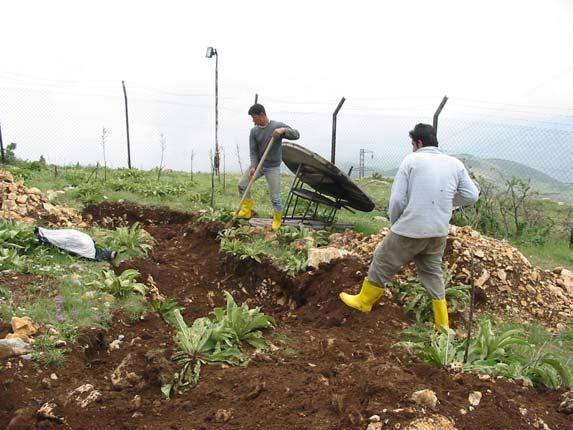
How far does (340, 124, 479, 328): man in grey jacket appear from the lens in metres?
4.50

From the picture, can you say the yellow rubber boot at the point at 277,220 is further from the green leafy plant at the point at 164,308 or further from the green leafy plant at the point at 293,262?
the green leafy plant at the point at 164,308

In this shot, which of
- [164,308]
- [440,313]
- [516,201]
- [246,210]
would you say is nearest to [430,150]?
[440,313]

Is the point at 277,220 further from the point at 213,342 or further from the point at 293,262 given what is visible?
the point at 213,342

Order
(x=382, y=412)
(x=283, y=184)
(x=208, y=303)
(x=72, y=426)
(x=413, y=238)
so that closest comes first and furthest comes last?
(x=382, y=412)
(x=72, y=426)
(x=413, y=238)
(x=208, y=303)
(x=283, y=184)

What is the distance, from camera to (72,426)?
3098mm

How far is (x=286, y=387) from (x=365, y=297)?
1962mm

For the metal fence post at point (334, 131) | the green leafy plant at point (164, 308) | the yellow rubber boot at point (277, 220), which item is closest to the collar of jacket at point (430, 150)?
the green leafy plant at point (164, 308)

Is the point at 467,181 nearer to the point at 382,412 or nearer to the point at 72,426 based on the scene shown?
the point at 382,412

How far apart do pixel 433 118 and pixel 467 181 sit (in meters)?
6.55

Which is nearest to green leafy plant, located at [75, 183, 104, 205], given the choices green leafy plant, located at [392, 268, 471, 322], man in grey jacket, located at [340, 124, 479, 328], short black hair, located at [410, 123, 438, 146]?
green leafy plant, located at [392, 268, 471, 322]

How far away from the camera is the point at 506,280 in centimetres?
593

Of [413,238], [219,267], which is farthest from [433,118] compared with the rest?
[413,238]

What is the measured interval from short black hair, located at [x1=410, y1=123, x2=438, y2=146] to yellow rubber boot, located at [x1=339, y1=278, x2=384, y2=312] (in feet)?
4.77

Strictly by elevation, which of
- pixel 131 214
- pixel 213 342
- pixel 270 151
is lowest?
pixel 131 214
